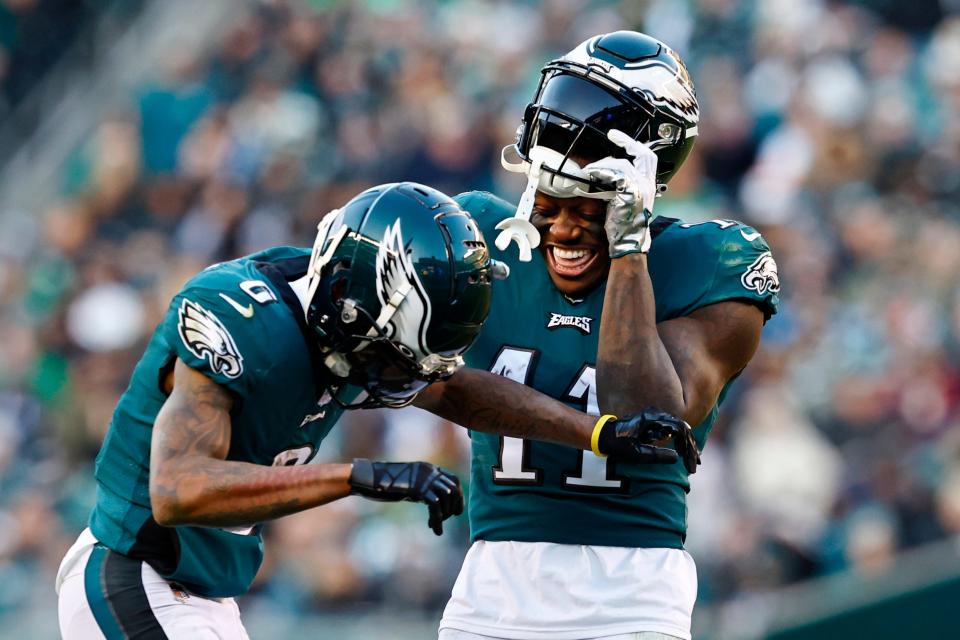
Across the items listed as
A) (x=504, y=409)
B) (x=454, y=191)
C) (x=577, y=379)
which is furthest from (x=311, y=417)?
(x=454, y=191)

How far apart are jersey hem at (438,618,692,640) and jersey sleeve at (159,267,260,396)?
3.51 ft

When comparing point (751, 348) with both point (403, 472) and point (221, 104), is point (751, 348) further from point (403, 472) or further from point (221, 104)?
point (221, 104)

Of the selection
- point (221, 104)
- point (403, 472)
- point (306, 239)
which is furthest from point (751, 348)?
point (221, 104)

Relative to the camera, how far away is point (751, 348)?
4.28 metres

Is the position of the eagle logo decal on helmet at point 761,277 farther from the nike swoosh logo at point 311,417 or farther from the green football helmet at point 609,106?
the nike swoosh logo at point 311,417

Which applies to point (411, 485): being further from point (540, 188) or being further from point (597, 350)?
point (540, 188)

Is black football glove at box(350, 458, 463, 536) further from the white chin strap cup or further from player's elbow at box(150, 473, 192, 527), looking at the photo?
the white chin strap cup

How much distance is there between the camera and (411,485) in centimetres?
329

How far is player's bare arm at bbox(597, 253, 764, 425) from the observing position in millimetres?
3973

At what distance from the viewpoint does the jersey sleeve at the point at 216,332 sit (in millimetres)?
3562

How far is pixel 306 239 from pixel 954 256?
4499 mm

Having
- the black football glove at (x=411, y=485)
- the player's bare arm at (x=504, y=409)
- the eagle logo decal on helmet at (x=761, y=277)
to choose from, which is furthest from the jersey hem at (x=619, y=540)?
the black football glove at (x=411, y=485)

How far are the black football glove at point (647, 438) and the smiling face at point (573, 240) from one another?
580mm

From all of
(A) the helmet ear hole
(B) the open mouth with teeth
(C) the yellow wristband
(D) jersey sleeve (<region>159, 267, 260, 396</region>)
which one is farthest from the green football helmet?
(D) jersey sleeve (<region>159, 267, 260, 396</region>)
